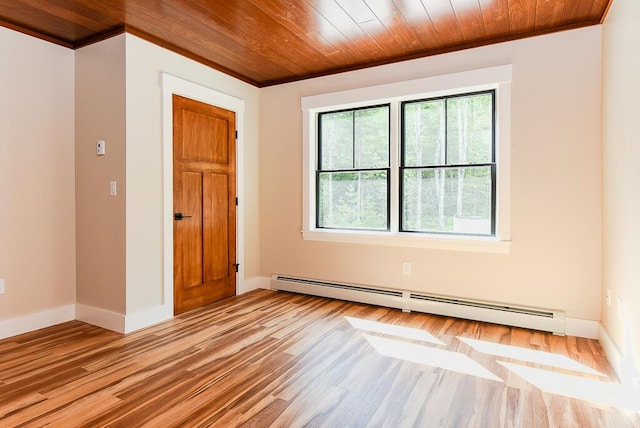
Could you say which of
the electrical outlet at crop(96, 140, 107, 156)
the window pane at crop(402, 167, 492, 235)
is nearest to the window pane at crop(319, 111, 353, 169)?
the window pane at crop(402, 167, 492, 235)

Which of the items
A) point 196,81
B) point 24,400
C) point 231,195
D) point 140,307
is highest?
point 196,81

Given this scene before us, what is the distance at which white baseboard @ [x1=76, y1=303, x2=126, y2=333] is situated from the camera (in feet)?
10.7

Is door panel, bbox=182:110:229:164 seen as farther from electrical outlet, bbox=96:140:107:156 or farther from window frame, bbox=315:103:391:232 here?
window frame, bbox=315:103:391:232

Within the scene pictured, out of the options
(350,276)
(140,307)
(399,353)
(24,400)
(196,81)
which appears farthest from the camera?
(350,276)

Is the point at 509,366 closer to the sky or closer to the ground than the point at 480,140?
closer to the ground

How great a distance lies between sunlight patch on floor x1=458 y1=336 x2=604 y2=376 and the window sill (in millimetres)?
870

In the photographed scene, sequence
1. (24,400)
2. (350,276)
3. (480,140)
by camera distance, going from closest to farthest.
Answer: (24,400) → (480,140) → (350,276)

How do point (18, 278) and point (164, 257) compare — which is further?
point (164, 257)

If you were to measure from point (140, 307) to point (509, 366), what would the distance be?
117 inches

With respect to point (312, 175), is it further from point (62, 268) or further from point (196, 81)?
point (62, 268)

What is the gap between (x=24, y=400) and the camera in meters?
2.16

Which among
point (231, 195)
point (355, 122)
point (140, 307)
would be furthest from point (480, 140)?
point (140, 307)

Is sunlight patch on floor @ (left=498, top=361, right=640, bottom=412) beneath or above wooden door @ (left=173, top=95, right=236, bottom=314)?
beneath

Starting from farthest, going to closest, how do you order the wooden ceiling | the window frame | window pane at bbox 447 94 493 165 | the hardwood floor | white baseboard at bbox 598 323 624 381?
the window frame < window pane at bbox 447 94 493 165 < the wooden ceiling < white baseboard at bbox 598 323 624 381 < the hardwood floor
